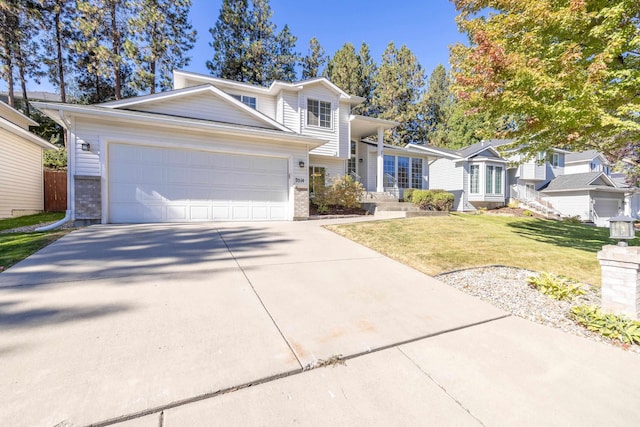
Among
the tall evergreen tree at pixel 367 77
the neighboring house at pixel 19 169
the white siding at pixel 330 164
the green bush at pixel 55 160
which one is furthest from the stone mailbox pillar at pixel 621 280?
the tall evergreen tree at pixel 367 77

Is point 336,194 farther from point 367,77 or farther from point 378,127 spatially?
point 367,77

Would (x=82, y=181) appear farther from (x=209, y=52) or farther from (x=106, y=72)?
(x=209, y=52)

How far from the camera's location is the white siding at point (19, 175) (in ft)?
31.4

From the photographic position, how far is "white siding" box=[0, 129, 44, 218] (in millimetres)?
9570

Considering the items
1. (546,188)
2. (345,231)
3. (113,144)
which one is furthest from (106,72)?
(546,188)

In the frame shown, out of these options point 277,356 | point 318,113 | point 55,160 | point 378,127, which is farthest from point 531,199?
point 55,160

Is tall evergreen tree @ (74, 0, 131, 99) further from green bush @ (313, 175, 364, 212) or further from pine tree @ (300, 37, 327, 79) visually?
green bush @ (313, 175, 364, 212)

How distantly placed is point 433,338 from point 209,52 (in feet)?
85.5

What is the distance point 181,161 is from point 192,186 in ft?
2.66

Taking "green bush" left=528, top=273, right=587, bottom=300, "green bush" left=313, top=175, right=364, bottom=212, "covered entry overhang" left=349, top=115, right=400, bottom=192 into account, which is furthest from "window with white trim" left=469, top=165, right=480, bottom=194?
"green bush" left=528, top=273, right=587, bottom=300

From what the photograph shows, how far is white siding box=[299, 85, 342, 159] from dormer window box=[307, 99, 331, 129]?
19 cm

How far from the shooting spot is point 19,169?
10.5m

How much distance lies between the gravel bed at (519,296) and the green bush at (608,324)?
58 millimetres

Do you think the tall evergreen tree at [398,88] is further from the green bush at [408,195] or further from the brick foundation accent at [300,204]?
the brick foundation accent at [300,204]
